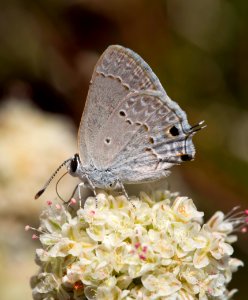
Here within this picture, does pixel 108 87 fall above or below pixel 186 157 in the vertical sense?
above

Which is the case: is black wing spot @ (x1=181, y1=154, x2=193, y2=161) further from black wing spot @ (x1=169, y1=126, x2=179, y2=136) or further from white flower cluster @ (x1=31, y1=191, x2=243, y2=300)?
white flower cluster @ (x1=31, y1=191, x2=243, y2=300)

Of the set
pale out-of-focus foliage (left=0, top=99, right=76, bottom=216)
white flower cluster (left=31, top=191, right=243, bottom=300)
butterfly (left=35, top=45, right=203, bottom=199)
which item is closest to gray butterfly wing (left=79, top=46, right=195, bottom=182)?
butterfly (left=35, top=45, right=203, bottom=199)

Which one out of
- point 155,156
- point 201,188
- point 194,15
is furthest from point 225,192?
point 155,156

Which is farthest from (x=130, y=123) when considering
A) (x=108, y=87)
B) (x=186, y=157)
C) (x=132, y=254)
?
(x=132, y=254)

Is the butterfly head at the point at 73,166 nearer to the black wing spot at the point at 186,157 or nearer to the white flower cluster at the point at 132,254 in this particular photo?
the white flower cluster at the point at 132,254

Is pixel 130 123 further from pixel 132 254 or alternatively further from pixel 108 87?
pixel 132 254

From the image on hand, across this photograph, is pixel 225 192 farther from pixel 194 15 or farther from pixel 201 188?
pixel 194 15

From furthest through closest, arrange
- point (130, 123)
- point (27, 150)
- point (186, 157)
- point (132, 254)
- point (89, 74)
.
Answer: point (89, 74)
point (27, 150)
point (130, 123)
point (186, 157)
point (132, 254)
